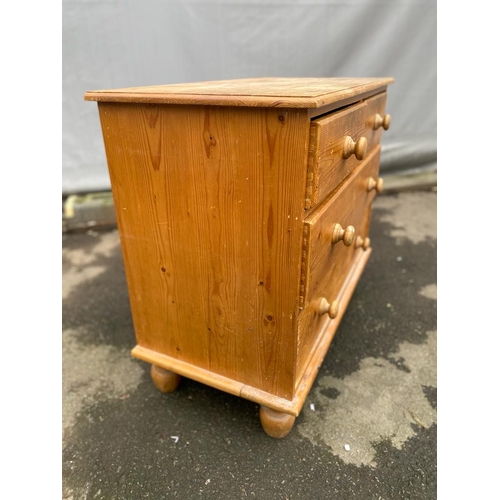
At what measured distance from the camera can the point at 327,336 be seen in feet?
3.53

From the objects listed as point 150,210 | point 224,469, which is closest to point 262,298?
point 150,210

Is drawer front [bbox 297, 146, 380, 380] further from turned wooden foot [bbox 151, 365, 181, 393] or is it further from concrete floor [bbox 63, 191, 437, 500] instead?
turned wooden foot [bbox 151, 365, 181, 393]

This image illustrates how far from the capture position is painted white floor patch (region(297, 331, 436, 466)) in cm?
97

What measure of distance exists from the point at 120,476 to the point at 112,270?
105 centimetres

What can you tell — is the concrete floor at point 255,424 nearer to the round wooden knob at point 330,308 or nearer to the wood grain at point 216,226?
the wood grain at point 216,226

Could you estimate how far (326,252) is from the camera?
0.86m

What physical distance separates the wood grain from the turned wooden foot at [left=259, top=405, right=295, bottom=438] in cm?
8

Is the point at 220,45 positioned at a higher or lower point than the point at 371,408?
higher

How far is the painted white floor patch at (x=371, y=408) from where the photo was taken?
0.97 m

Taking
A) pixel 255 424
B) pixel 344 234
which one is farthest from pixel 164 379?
pixel 344 234

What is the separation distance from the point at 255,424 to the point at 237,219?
0.60m

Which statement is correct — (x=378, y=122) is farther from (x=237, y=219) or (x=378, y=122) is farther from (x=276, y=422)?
(x=276, y=422)

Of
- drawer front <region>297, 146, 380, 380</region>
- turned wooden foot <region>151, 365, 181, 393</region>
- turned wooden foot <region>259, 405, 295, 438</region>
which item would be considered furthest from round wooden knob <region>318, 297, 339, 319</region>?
turned wooden foot <region>151, 365, 181, 393</region>
